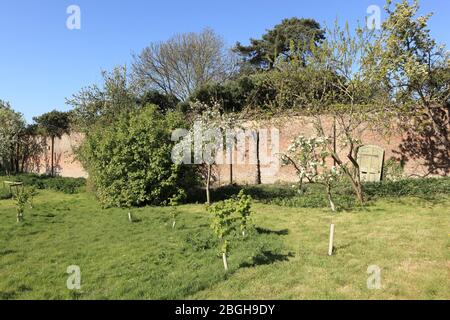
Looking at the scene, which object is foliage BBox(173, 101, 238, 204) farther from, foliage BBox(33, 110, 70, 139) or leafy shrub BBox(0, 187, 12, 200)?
foliage BBox(33, 110, 70, 139)

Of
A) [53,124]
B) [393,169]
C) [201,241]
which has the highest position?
[53,124]

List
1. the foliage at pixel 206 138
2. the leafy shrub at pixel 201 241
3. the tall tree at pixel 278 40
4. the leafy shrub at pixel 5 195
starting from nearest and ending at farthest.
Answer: the leafy shrub at pixel 201 241 < the foliage at pixel 206 138 < the leafy shrub at pixel 5 195 < the tall tree at pixel 278 40

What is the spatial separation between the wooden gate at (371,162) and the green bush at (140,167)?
21.2 ft

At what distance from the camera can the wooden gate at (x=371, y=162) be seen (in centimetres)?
1312

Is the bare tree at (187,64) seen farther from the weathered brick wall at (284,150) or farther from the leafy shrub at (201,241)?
the leafy shrub at (201,241)

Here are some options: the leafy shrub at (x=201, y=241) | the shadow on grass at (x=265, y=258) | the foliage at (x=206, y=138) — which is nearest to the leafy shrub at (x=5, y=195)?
the foliage at (x=206, y=138)

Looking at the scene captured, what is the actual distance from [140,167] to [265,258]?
6820mm

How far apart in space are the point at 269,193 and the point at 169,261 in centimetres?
655

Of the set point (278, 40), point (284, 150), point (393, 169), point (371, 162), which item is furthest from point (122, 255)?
point (278, 40)

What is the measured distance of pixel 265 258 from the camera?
5582mm

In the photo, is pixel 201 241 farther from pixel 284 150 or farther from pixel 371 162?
pixel 371 162

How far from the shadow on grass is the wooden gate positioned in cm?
864

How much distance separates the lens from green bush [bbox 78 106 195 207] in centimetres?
1116

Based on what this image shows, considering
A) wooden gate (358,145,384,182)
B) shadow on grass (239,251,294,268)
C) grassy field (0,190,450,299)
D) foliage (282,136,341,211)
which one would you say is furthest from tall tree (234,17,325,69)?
shadow on grass (239,251,294,268)
